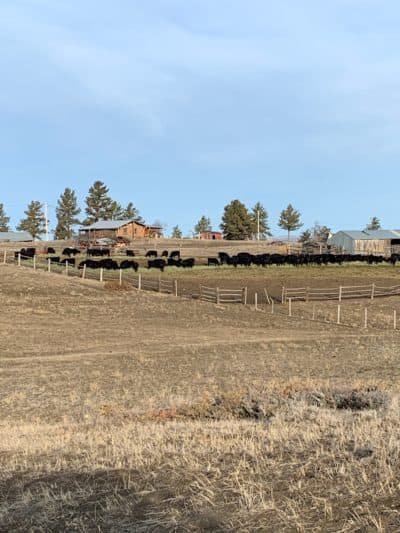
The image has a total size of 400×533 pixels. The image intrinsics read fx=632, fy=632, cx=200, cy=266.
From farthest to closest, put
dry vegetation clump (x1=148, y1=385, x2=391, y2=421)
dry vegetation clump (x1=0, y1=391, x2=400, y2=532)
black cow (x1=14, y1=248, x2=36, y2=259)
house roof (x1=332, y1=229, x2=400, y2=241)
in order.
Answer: house roof (x1=332, y1=229, x2=400, y2=241)
black cow (x1=14, y1=248, x2=36, y2=259)
dry vegetation clump (x1=148, y1=385, x2=391, y2=421)
dry vegetation clump (x1=0, y1=391, x2=400, y2=532)

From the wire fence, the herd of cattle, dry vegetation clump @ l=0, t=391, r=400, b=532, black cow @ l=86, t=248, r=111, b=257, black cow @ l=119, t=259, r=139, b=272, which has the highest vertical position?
black cow @ l=86, t=248, r=111, b=257

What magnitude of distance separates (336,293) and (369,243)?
55.9m

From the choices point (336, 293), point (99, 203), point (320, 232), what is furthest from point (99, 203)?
point (336, 293)

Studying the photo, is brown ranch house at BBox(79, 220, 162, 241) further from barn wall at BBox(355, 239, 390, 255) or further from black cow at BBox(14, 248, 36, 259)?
black cow at BBox(14, 248, 36, 259)

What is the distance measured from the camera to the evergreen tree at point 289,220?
453ft

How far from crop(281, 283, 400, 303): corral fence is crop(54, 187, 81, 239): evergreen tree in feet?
324

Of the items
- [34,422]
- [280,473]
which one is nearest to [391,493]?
[280,473]

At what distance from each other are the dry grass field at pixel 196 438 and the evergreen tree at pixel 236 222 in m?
107

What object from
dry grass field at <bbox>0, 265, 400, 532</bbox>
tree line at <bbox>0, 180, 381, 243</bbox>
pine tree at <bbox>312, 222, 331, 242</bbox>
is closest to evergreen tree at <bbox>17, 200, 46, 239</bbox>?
tree line at <bbox>0, 180, 381, 243</bbox>

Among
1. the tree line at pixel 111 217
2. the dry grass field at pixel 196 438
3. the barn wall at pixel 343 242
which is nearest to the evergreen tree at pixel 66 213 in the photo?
the tree line at pixel 111 217

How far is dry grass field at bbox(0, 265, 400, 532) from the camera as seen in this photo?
4.39m

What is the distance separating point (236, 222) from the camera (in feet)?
432

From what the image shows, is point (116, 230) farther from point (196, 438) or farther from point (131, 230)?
point (196, 438)

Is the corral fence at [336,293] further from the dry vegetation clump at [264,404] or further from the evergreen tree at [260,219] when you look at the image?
the evergreen tree at [260,219]
